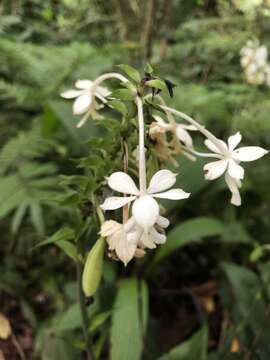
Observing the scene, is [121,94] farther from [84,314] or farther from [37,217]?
[37,217]

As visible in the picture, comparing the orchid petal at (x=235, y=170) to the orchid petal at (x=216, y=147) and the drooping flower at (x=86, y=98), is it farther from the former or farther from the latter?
the drooping flower at (x=86, y=98)

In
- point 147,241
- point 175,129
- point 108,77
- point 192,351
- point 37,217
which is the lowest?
point 192,351

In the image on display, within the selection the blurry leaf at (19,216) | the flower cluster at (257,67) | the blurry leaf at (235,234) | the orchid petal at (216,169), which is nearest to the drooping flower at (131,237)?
the orchid petal at (216,169)

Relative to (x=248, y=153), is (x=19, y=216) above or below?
below

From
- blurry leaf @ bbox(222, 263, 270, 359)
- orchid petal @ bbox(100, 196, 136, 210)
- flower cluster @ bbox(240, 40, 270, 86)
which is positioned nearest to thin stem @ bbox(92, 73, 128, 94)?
orchid petal @ bbox(100, 196, 136, 210)

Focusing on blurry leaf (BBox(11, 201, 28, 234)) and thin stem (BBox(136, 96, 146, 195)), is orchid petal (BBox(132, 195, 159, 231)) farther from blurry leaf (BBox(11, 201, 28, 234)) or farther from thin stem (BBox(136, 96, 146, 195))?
blurry leaf (BBox(11, 201, 28, 234))

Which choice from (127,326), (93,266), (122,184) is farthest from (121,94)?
(127,326)
